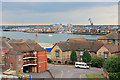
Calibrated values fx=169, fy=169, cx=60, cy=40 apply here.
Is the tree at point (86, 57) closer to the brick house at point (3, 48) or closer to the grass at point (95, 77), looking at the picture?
the grass at point (95, 77)

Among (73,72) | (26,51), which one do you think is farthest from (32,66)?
(73,72)

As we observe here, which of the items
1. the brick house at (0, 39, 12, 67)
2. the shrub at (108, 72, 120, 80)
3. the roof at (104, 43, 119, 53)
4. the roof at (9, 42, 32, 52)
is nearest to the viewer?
the shrub at (108, 72, 120, 80)

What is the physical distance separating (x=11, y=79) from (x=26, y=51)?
437 inches

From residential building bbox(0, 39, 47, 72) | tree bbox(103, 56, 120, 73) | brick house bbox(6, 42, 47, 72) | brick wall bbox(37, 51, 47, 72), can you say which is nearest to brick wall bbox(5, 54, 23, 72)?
residential building bbox(0, 39, 47, 72)

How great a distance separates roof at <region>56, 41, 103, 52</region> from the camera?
37331 millimetres

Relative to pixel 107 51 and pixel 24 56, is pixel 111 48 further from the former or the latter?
pixel 24 56

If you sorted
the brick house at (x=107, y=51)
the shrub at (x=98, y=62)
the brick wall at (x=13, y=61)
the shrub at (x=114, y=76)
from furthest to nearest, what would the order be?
the brick house at (x=107, y=51) → the shrub at (x=98, y=62) → the brick wall at (x=13, y=61) → the shrub at (x=114, y=76)

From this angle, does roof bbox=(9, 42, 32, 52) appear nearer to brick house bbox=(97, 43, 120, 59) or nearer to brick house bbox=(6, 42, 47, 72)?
brick house bbox=(6, 42, 47, 72)

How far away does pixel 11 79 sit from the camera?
17.7m

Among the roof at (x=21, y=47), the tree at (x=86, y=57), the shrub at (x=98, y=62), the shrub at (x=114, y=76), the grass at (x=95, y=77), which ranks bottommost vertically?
the grass at (x=95, y=77)

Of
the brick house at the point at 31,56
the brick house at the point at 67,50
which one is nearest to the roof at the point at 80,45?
the brick house at the point at 67,50

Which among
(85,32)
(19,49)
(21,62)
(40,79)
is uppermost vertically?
(85,32)

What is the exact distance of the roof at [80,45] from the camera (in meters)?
37.3

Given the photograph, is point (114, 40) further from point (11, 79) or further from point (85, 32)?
point (85, 32)
